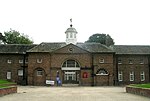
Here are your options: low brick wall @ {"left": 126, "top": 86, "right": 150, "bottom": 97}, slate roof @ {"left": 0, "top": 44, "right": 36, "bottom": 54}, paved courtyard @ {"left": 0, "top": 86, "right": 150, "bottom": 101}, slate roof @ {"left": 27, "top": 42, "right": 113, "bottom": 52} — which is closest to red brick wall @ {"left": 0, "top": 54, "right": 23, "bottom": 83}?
slate roof @ {"left": 0, "top": 44, "right": 36, "bottom": 54}

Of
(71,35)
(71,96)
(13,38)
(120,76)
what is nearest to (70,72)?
(71,35)

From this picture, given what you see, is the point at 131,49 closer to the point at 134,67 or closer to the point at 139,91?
the point at 134,67

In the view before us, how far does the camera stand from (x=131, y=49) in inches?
2213

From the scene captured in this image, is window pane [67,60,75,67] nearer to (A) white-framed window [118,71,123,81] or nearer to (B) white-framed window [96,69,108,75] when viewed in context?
(B) white-framed window [96,69,108,75]

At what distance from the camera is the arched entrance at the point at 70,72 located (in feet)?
171

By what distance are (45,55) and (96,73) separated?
10238 mm

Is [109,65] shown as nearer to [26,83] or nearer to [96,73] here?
[96,73]

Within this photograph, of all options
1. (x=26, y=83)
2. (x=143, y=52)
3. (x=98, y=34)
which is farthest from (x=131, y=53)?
(x=98, y=34)

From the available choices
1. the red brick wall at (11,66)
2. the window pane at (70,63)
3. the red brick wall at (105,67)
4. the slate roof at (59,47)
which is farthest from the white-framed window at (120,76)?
the red brick wall at (11,66)

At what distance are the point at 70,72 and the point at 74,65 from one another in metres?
1.54

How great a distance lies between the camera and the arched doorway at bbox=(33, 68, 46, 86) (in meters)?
50.9

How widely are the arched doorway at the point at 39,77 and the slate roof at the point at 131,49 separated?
15.4 m

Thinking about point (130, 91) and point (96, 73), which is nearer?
point (130, 91)

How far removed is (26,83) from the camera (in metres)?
52.7
